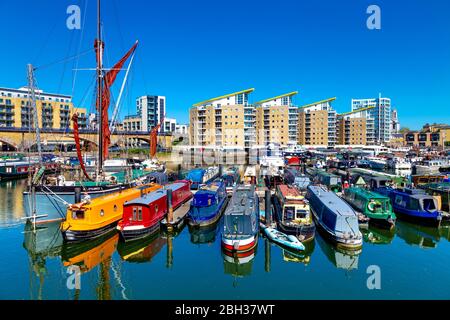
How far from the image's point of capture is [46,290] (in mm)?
18594

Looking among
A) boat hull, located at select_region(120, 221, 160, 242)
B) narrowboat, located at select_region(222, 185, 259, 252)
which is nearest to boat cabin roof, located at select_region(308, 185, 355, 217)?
narrowboat, located at select_region(222, 185, 259, 252)

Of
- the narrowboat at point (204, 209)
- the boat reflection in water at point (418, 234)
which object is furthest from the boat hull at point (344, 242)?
the narrowboat at point (204, 209)

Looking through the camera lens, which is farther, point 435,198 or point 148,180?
point 148,180

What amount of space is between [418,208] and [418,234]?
3063 mm

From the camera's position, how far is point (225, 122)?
126188mm

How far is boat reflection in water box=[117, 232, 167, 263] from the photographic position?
23.7m

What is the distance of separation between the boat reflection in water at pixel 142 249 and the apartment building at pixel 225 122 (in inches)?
3910

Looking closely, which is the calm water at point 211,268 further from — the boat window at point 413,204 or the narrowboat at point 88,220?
the boat window at point 413,204

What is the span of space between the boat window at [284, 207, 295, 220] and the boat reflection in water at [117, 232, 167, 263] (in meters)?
9.87

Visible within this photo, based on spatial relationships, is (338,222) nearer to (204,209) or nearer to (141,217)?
(204,209)

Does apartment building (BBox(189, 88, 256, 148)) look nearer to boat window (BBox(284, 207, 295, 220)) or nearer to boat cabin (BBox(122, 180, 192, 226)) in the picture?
boat cabin (BBox(122, 180, 192, 226))

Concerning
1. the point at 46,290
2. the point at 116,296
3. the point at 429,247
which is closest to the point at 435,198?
the point at 429,247
